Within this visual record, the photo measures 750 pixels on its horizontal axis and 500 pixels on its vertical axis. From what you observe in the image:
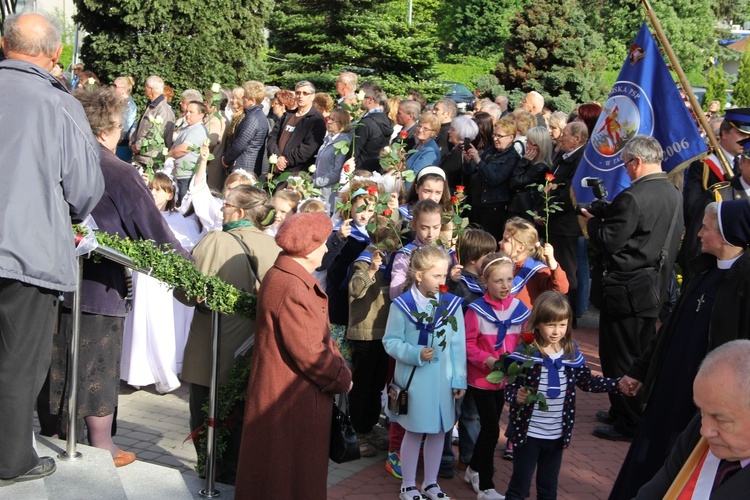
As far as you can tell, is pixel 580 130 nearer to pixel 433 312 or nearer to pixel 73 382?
pixel 433 312

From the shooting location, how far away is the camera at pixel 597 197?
6.95 metres

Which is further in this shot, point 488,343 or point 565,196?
point 565,196

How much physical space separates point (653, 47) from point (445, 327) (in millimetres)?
3400

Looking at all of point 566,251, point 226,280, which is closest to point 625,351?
point 566,251

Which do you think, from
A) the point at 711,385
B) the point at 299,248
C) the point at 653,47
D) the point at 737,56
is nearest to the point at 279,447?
the point at 299,248

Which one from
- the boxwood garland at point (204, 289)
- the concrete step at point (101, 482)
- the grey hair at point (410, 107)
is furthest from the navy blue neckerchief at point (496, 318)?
the grey hair at point (410, 107)

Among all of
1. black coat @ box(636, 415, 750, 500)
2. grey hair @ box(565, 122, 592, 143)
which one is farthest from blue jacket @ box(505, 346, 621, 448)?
grey hair @ box(565, 122, 592, 143)

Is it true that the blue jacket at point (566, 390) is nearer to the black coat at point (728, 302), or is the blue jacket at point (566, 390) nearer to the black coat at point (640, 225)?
the black coat at point (728, 302)

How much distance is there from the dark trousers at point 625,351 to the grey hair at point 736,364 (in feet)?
13.5

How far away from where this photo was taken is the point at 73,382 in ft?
15.8

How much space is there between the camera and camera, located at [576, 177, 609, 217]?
6.95 meters

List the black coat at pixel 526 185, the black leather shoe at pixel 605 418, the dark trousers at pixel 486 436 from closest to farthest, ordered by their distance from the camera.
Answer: the dark trousers at pixel 486 436 < the black leather shoe at pixel 605 418 < the black coat at pixel 526 185

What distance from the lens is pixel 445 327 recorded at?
5.76 metres

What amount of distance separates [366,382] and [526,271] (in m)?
1.40
